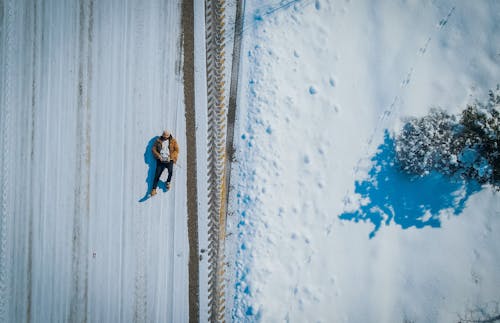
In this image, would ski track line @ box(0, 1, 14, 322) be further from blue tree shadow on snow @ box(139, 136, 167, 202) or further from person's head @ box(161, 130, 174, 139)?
person's head @ box(161, 130, 174, 139)

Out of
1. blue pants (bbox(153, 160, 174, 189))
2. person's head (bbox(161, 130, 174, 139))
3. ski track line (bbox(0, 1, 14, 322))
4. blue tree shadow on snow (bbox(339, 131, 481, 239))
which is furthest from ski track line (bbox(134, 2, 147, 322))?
blue tree shadow on snow (bbox(339, 131, 481, 239))

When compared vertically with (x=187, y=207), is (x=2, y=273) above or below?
below

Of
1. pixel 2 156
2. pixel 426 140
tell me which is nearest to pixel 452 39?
pixel 426 140

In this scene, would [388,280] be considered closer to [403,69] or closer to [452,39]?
[403,69]

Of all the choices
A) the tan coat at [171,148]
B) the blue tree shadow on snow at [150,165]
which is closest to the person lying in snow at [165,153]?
the tan coat at [171,148]

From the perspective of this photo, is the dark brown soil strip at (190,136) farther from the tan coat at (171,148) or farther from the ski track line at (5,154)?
the ski track line at (5,154)

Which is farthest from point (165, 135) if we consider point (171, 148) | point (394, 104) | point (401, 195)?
point (401, 195)
